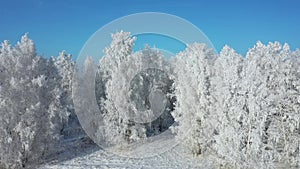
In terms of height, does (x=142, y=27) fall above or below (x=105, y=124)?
above

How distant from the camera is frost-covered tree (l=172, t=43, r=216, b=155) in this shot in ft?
74.9

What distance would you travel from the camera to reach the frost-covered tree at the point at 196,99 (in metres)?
22.8

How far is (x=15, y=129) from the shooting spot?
21.4 meters

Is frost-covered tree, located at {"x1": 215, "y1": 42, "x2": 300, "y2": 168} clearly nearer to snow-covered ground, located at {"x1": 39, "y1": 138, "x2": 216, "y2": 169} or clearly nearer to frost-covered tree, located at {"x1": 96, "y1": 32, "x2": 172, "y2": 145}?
snow-covered ground, located at {"x1": 39, "y1": 138, "x2": 216, "y2": 169}

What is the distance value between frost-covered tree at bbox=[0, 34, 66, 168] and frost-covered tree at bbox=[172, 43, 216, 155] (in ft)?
31.5

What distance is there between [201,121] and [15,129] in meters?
13.2

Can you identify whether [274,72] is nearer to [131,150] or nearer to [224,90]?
[224,90]

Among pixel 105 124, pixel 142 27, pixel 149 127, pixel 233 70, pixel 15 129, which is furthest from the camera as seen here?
pixel 149 127

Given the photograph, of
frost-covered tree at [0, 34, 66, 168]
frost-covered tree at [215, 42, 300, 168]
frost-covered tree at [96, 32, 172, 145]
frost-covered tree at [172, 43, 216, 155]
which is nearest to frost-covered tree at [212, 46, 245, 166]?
frost-covered tree at [215, 42, 300, 168]

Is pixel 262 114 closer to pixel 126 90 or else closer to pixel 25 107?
pixel 126 90

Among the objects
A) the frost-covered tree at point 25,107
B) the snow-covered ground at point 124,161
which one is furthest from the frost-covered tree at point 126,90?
the frost-covered tree at point 25,107

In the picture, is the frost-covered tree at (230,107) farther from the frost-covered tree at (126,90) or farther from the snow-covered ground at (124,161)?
the frost-covered tree at (126,90)

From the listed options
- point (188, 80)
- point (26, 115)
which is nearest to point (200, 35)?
point (188, 80)

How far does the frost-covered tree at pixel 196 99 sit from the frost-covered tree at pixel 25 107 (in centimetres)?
959
